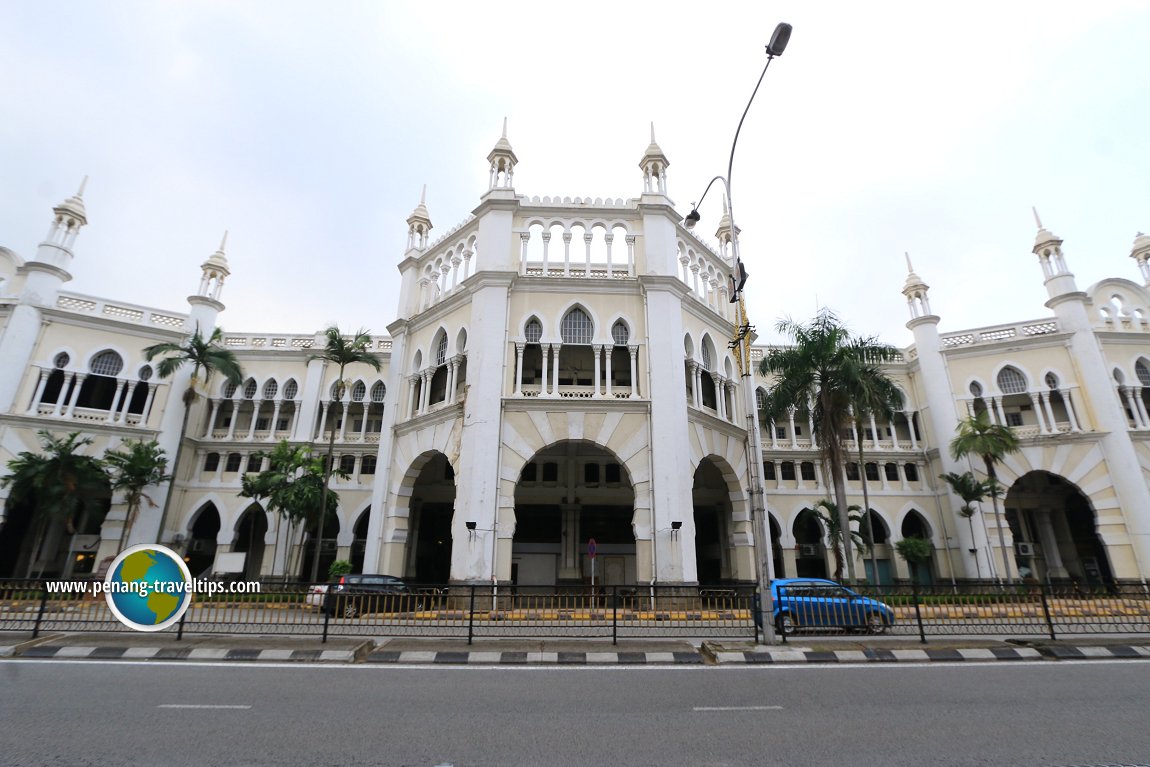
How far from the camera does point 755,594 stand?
1161 centimetres

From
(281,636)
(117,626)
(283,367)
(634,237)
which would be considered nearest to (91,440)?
(283,367)

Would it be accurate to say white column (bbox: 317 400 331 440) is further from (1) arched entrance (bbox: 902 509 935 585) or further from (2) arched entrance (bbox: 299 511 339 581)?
(1) arched entrance (bbox: 902 509 935 585)

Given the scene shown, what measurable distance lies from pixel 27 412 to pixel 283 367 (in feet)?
36.9

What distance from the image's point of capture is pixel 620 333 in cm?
2203

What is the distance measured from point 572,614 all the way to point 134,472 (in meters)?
24.2

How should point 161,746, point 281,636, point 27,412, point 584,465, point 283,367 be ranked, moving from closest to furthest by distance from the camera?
point 161,746
point 281,636
point 27,412
point 584,465
point 283,367

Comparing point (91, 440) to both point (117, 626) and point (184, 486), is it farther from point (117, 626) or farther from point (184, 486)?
point (117, 626)

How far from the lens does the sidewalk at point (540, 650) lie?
31.8 ft

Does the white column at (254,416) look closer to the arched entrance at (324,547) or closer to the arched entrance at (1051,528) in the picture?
the arched entrance at (324,547)

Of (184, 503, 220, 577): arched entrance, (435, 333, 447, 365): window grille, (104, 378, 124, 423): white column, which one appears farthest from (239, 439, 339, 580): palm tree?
(435, 333, 447, 365): window grille

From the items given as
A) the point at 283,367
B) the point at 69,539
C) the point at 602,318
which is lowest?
the point at 69,539

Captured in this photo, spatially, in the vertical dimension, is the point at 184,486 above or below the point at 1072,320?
below

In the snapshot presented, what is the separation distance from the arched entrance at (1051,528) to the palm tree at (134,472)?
148 feet

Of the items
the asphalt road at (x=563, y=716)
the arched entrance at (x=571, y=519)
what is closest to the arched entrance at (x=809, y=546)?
the arched entrance at (x=571, y=519)
